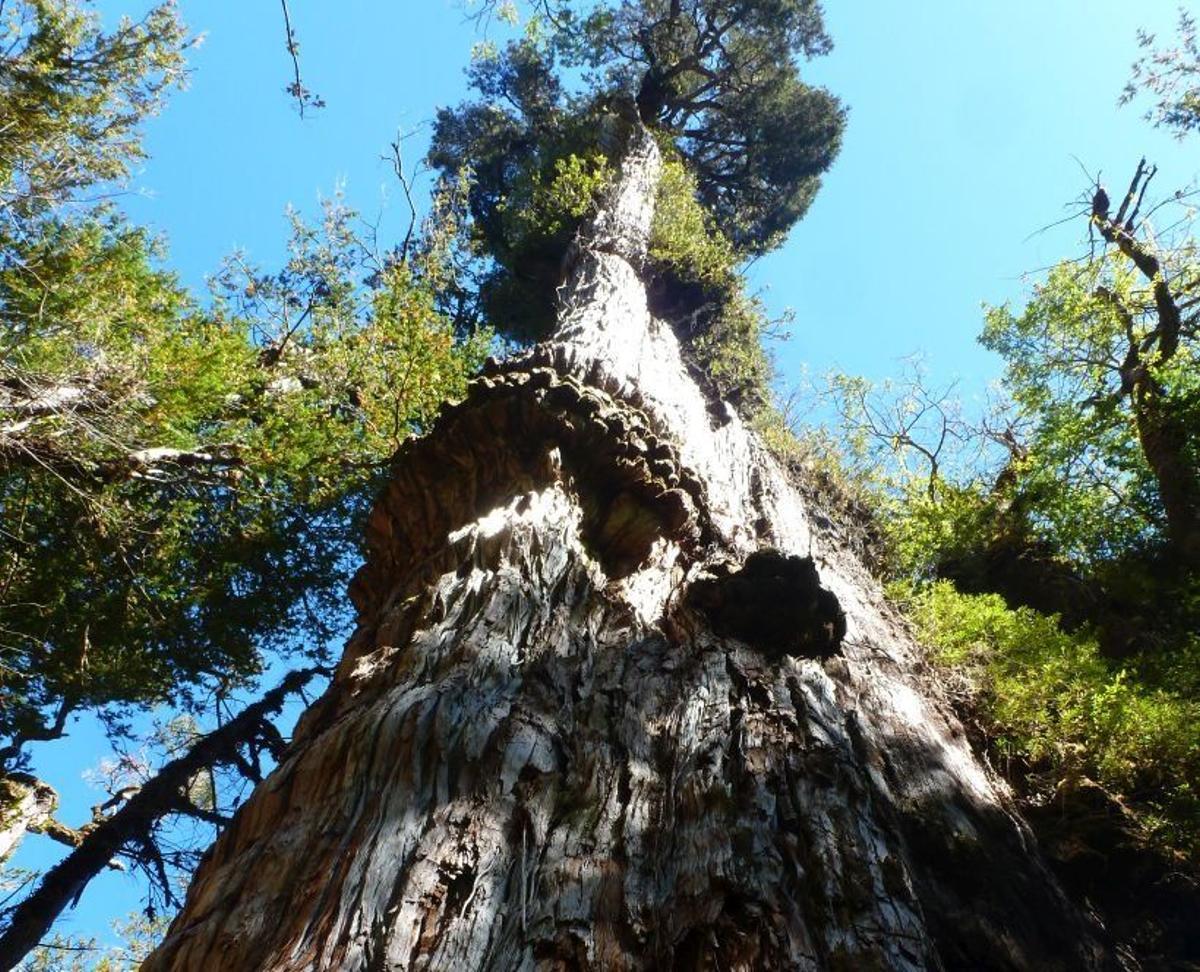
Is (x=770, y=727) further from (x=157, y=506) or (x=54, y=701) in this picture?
(x=54, y=701)

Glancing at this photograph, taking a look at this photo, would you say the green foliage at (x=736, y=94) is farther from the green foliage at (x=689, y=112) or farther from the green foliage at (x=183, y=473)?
the green foliage at (x=183, y=473)

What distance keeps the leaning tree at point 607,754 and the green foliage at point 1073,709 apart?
76 cm

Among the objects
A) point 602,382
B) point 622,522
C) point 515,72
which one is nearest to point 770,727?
point 622,522

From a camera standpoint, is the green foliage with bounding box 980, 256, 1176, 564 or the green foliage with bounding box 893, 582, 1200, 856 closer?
the green foliage with bounding box 893, 582, 1200, 856

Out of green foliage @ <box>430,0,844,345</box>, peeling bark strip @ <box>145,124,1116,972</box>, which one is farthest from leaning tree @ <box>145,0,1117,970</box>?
green foliage @ <box>430,0,844,345</box>

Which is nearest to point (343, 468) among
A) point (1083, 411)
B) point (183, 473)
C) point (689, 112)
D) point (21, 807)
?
point (183, 473)

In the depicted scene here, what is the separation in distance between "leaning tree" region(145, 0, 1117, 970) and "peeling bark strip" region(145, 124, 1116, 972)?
0.01 m

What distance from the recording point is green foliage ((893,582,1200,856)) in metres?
6.20

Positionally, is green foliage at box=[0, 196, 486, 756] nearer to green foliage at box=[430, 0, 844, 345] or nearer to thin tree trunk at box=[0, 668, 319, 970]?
thin tree trunk at box=[0, 668, 319, 970]

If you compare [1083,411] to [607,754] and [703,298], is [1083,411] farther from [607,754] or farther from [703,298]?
[607,754]

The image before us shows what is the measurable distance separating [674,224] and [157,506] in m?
8.11

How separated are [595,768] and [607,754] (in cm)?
12

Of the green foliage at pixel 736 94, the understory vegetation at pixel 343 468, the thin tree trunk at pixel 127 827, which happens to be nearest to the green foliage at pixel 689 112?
the green foliage at pixel 736 94

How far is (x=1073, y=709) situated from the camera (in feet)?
21.6
